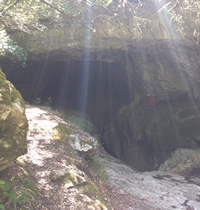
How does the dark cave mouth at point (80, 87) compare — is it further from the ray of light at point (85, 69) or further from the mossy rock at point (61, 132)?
the mossy rock at point (61, 132)

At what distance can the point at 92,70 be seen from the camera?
12.5 meters

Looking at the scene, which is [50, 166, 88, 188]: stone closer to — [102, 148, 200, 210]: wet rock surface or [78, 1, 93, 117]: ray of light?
[102, 148, 200, 210]: wet rock surface

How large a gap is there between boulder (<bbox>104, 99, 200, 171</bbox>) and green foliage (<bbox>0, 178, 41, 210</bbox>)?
29.2 ft

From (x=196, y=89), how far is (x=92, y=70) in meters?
6.36

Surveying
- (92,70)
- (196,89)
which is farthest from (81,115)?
(196,89)

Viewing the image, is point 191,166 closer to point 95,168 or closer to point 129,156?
point 129,156

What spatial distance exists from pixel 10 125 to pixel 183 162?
8.78 m

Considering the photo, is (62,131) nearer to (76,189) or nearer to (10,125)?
(76,189)

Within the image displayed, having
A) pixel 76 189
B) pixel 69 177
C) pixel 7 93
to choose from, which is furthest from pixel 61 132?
pixel 7 93

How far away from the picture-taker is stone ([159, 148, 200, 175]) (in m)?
8.53

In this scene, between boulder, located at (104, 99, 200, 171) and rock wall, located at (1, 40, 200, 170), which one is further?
boulder, located at (104, 99, 200, 171)

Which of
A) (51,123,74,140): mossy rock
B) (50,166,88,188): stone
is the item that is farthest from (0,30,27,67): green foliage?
(50,166,88,188): stone

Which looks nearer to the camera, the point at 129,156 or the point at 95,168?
the point at 95,168

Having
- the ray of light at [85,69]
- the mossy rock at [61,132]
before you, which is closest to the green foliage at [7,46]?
the mossy rock at [61,132]
